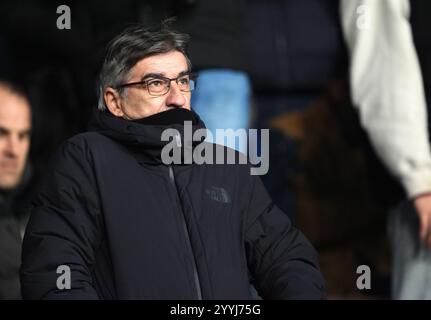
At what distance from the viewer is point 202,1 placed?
3.79 metres

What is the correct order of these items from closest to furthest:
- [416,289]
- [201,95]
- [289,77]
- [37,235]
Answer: [37,235]
[201,95]
[416,289]
[289,77]

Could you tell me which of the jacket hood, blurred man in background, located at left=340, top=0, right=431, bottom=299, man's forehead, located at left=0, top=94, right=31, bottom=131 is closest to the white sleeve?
blurred man in background, located at left=340, top=0, right=431, bottom=299

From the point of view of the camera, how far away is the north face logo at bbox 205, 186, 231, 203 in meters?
2.43

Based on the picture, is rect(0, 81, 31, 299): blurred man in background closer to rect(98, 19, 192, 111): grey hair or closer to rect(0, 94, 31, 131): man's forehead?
rect(0, 94, 31, 131): man's forehead

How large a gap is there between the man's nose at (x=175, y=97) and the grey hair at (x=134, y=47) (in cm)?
9

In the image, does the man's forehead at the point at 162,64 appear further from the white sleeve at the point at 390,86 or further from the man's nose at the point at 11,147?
the man's nose at the point at 11,147

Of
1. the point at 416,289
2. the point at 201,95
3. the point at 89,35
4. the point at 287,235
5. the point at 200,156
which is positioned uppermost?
the point at 89,35

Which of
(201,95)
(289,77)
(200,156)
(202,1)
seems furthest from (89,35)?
(200,156)

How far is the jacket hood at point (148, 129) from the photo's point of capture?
2389 millimetres

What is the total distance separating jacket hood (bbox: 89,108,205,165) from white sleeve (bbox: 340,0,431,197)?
1.41 metres

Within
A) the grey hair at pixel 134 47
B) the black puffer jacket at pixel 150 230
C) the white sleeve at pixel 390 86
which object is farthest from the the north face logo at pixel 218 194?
the white sleeve at pixel 390 86

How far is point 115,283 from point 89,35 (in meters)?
2.11

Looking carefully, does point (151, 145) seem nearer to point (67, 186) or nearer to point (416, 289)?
point (67, 186)

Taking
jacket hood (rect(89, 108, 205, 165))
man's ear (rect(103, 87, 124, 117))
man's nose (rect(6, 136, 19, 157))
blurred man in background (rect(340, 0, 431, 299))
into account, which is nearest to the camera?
jacket hood (rect(89, 108, 205, 165))
